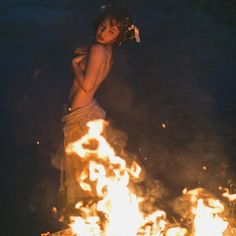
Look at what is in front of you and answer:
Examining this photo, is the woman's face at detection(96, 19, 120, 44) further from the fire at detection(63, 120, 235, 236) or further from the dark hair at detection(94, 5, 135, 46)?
the fire at detection(63, 120, 235, 236)

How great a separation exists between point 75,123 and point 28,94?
18.1 ft

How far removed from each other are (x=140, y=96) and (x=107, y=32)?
586 cm

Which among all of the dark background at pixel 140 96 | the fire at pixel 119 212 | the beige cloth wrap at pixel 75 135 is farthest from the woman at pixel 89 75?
the dark background at pixel 140 96

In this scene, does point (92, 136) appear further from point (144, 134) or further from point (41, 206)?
point (144, 134)

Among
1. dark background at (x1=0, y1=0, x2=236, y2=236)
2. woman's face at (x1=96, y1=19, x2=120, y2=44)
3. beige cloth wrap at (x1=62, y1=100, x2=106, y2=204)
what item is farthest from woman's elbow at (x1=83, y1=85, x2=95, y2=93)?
dark background at (x1=0, y1=0, x2=236, y2=236)

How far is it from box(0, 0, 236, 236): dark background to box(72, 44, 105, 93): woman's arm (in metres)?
1.77

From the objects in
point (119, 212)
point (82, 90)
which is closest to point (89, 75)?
point (82, 90)

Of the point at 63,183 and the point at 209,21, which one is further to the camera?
the point at 209,21

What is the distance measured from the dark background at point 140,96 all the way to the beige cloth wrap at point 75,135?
1.74ft

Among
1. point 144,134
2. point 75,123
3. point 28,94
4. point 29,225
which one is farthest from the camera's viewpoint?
point 28,94

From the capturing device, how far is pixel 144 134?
8539 mm

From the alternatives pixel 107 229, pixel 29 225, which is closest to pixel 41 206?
pixel 29 225

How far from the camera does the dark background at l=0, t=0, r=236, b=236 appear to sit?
6.71 m

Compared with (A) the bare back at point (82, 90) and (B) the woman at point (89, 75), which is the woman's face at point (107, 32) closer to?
(B) the woman at point (89, 75)
